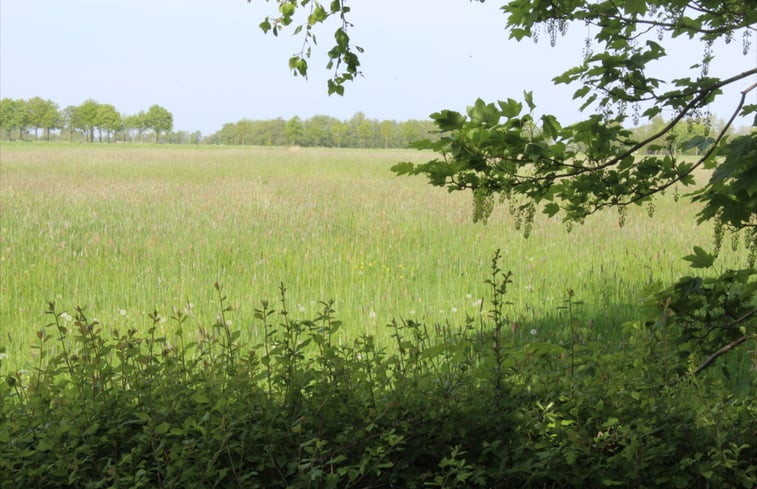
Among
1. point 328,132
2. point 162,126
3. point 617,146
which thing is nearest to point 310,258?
point 617,146

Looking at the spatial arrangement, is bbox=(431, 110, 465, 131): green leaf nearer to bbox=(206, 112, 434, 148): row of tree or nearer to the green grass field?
the green grass field

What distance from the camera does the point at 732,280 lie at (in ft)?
12.5

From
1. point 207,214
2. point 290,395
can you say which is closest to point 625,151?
point 290,395

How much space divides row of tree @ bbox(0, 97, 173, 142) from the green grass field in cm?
11204

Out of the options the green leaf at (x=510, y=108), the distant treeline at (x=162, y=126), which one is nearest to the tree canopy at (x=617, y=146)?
the green leaf at (x=510, y=108)

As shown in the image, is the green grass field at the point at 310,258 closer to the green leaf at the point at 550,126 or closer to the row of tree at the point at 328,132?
the green leaf at the point at 550,126

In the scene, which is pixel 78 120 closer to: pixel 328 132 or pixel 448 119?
pixel 328 132

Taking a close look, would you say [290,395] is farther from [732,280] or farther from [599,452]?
[732,280]

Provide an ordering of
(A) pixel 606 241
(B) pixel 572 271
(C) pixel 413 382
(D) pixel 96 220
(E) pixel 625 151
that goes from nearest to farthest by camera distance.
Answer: (C) pixel 413 382, (E) pixel 625 151, (B) pixel 572 271, (A) pixel 606 241, (D) pixel 96 220

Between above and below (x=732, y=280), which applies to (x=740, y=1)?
above

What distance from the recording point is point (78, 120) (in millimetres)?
118875

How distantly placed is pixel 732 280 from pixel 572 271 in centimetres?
409

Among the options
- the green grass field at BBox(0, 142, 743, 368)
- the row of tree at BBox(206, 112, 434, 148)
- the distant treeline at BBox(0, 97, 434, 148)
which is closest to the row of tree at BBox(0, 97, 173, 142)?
the distant treeline at BBox(0, 97, 434, 148)

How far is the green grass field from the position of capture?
6266mm
